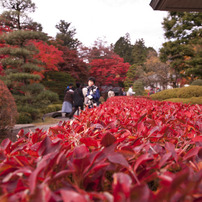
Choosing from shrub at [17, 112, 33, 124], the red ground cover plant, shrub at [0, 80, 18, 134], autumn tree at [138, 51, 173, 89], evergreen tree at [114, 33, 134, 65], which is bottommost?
shrub at [17, 112, 33, 124]

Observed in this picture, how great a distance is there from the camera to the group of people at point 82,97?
21.9 feet

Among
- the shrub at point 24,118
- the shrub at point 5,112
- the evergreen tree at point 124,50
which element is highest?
the evergreen tree at point 124,50

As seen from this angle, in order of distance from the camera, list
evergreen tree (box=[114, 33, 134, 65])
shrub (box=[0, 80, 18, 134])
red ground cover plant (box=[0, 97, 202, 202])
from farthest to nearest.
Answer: evergreen tree (box=[114, 33, 134, 65]) < shrub (box=[0, 80, 18, 134]) < red ground cover plant (box=[0, 97, 202, 202])

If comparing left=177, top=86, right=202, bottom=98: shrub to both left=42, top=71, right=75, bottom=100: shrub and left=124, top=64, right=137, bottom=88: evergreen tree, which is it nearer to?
left=42, top=71, right=75, bottom=100: shrub

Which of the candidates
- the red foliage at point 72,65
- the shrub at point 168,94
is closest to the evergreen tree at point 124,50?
the red foliage at point 72,65

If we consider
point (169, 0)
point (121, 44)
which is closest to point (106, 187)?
point (169, 0)

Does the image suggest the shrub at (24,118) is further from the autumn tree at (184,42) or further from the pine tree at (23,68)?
the autumn tree at (184,42)

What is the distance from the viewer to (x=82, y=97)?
916 centimetres

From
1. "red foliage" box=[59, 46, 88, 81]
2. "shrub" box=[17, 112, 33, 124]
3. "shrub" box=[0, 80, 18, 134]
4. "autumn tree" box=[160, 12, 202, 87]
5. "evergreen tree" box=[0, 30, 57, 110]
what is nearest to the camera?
"shrub" box=[0, 80, 18, 134]

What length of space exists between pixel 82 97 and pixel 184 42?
13794 millimetres

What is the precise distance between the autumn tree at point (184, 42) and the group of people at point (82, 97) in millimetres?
11049

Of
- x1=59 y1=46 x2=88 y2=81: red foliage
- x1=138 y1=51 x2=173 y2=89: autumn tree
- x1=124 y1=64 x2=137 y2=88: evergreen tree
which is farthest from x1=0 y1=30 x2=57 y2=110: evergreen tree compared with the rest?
x1=124 y1=64 x2=137 y2=88: evergreen tree

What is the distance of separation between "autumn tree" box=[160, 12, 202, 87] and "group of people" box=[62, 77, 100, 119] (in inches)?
435

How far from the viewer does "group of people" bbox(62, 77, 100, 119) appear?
6.67 metres
